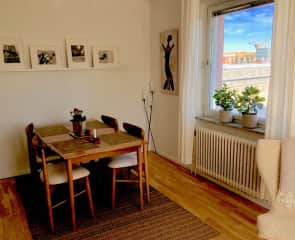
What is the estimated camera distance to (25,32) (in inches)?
138

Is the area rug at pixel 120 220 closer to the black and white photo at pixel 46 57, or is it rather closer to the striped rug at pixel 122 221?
the striped rug at pixel 122 221

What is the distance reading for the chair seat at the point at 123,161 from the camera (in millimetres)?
2842

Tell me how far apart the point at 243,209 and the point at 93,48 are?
2.79m

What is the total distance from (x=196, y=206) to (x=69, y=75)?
238cm

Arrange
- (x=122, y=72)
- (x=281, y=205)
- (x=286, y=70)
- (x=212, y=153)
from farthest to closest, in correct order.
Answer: (x=122, y=72)
(x=212, y=153)
(x=286, y=70)
(x=281, y=205)

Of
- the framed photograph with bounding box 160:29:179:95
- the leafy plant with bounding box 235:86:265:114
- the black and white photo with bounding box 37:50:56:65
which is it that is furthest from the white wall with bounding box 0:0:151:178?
the leafy plant with bounding box 235:86:265:114

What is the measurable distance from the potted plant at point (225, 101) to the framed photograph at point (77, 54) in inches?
73.8

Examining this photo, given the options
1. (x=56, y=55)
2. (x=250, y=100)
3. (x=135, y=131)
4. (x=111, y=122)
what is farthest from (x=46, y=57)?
(x=250, y=100)

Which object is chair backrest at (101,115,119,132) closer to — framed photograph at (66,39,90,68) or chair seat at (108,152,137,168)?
chair seat at (108,152,137,168)

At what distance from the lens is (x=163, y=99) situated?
4.21 metres

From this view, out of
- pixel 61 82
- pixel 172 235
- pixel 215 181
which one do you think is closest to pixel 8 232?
pixel 172 235

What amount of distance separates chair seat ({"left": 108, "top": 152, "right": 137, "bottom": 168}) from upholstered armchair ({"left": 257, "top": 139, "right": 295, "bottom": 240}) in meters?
1.26

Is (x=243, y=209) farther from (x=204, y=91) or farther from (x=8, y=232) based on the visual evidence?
(x=8, y=232)

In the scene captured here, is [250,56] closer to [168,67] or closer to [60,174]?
[168,67]
